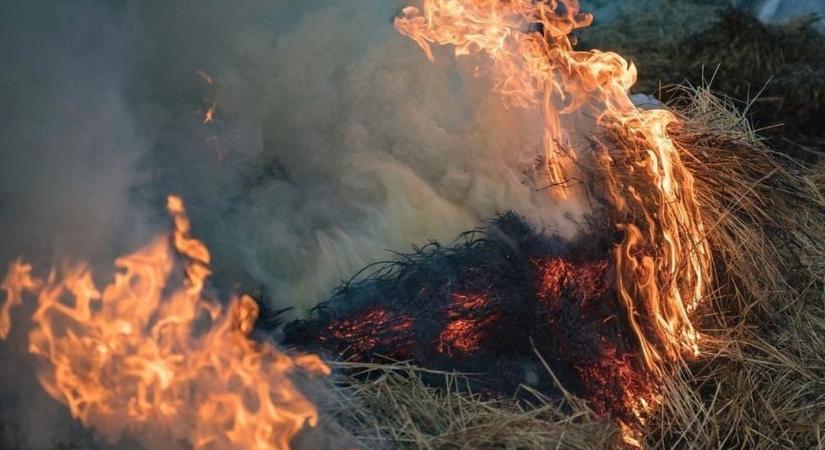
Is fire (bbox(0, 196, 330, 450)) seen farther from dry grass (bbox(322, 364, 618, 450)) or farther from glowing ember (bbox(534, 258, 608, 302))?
glowing ember (bbox(534, 258, 608, 302))

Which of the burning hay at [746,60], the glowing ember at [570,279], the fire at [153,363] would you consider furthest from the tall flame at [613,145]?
the burning hay at [746,60]

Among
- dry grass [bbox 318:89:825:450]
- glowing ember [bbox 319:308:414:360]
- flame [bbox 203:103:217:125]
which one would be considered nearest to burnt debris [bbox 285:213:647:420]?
glowing ember [bbox 319:308:414:360]

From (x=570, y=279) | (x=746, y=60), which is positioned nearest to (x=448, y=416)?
(x=570, y=279)

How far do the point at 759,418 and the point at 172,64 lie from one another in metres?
2.73

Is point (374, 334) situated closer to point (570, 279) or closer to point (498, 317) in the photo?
point (498, 317)

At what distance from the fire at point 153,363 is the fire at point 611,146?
1.50 meters

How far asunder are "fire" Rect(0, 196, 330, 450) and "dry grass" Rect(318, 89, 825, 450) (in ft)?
0.94

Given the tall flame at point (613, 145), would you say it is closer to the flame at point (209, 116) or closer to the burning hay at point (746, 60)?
the flame at point (209, 116)

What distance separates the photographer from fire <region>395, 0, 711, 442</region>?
11.9 feet

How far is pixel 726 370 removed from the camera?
12.0 feet

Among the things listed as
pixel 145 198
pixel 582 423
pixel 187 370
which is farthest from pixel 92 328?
pixel 582 423

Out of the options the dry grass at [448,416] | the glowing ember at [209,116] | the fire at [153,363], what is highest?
the glowing ember at [209,116]

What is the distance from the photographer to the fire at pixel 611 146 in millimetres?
3629

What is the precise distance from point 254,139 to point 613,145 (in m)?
1.51
